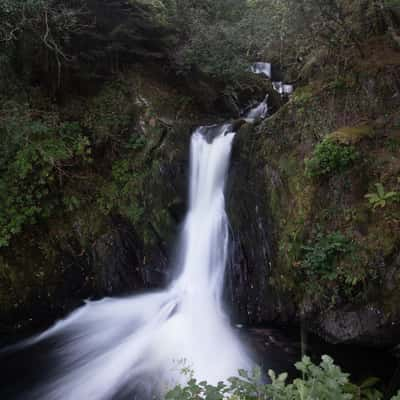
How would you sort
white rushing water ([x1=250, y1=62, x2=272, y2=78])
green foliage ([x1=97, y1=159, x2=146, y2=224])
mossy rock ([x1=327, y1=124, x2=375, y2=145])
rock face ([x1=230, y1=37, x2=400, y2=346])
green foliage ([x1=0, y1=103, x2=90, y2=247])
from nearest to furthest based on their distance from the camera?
rock face ([x1=230, y1=37, x2=400, y2=346]) < mossy rock ([x1=327, y1=124, x2=375, y2=145]) < green foliage ([x1=0, y1=103, x2=90, y2=247]) < green foliage ([x1=97, y1=159, x2=146, y2=224]) < white rushing water ([x1=250, y1=62, x2=272, y2=78])

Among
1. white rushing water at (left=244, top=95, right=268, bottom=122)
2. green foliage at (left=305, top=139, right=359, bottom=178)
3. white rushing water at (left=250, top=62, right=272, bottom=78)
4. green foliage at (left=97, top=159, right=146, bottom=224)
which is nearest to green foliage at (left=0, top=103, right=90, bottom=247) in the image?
green foliage at (left=97, top=159, right=146, bottom=224)

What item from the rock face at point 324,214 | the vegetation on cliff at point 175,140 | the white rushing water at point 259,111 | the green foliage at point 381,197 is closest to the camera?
the green foliage at point 381,197

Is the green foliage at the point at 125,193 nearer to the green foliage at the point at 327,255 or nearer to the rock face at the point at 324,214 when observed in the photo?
the rock face at the point at 324,214

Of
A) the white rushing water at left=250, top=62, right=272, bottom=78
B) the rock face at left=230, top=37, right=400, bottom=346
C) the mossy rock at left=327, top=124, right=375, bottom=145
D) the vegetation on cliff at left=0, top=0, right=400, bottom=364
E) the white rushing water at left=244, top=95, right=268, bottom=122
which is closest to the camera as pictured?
the rock face at left=230, top=37, right=400, bottom=346

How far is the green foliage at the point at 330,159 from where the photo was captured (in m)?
4.38

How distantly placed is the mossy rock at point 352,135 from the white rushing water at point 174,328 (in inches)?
84.5

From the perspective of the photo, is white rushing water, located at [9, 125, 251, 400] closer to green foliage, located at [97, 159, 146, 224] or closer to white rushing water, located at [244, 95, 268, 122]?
green foliage, located at [97, 159, 146, 224]

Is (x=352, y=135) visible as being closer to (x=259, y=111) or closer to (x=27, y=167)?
(x=259, y=111)

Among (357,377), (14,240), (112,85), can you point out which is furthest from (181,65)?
(357,377)

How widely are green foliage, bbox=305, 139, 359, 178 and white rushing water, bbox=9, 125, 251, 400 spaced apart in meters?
1.93

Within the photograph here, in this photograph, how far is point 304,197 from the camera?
4.72 metres

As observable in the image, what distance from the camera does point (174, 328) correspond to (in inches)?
211

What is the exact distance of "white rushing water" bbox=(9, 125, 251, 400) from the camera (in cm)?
446

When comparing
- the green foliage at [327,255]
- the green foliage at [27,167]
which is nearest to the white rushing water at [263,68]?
the green foliage at [27,167]
